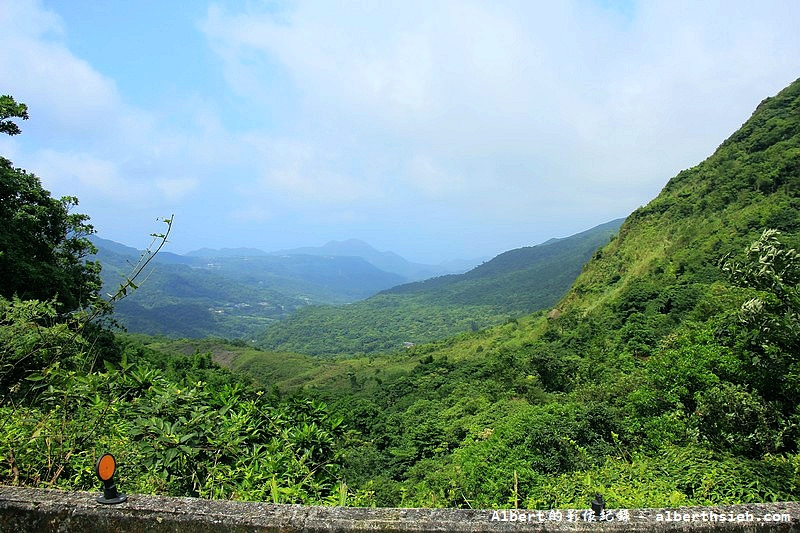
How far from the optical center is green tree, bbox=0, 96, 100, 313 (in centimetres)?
1245

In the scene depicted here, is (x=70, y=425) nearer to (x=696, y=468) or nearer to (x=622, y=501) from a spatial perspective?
(x=622, y=501)

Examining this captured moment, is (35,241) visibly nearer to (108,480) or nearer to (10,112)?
(10,112)

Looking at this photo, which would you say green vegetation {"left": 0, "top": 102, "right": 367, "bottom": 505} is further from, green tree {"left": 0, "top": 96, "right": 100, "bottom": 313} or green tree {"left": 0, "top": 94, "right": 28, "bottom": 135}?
green tree {"left": 0, "top": 94, "right": 28, "bottom": 135}

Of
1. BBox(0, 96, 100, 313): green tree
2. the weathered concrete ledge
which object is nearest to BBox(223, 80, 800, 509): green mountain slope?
the weathered concrete ledge

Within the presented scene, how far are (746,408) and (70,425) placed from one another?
885 cm

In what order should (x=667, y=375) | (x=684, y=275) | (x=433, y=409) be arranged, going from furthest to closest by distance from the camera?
1. (x=684, y=275)
2. (x=433, y=409)
3. (x=667, y=375)

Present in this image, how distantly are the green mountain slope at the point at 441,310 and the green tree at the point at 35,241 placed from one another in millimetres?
77754

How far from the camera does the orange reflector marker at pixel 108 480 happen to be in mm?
2373

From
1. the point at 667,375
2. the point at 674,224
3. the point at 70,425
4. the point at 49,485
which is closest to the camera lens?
the point at 49,485

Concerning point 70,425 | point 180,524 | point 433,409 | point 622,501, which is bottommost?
point 433,409

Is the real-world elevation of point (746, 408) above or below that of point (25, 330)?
below

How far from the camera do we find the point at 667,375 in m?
9.23

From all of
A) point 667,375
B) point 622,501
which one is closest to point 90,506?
point 622,501

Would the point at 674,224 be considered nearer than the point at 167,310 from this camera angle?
Yes
